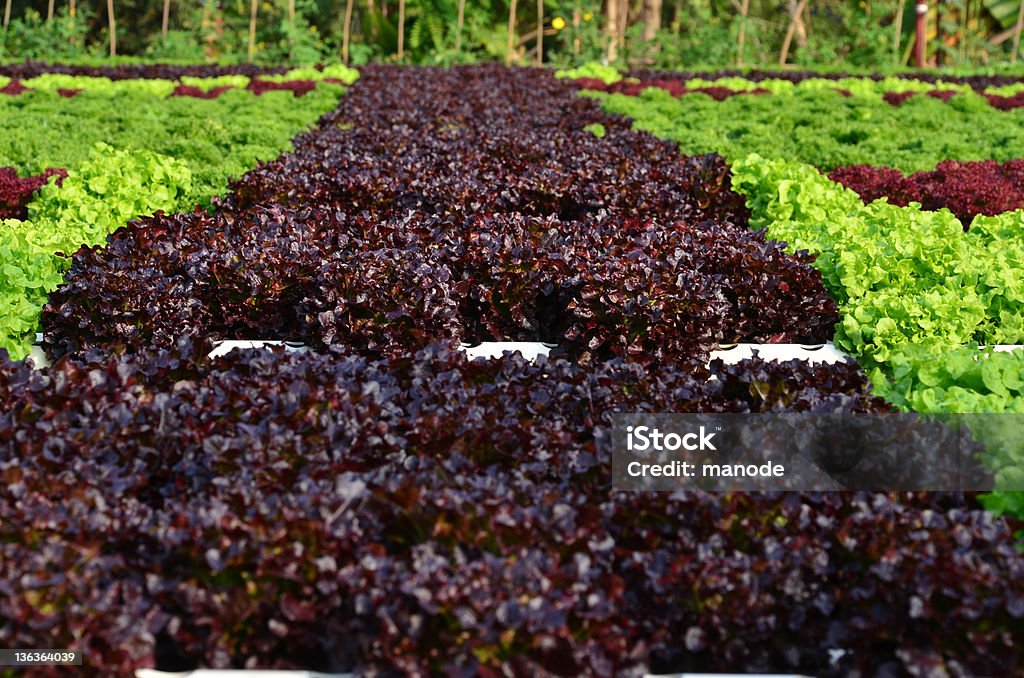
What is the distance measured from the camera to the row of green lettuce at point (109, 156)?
5059mm

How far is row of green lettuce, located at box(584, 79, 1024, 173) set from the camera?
33.4 feet

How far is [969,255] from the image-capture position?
5.30 m

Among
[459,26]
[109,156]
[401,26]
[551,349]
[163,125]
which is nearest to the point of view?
[551,349]

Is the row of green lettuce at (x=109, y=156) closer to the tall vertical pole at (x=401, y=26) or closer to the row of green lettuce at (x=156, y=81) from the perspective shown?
the row of green lettuce at (x=156, y=81)

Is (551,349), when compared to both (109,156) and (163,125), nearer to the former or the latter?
(109,156)

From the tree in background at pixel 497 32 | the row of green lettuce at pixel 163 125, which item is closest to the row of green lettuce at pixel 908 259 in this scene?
the row of green lettuce at pixel 163 125

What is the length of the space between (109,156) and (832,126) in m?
8.56

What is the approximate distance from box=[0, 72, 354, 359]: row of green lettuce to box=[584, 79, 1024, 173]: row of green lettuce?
16.0 feet

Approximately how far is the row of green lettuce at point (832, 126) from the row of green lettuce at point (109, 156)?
4.88 m

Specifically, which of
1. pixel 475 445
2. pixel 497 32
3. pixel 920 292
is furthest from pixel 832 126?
pixel 497 32

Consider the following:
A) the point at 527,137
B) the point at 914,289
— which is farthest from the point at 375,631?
the point at 527,137

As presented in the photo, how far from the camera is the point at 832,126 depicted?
37.9 feet

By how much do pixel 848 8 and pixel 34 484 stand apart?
27396mm

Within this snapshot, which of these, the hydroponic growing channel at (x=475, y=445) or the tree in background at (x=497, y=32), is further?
the tree in background at (x=497, y=32)
